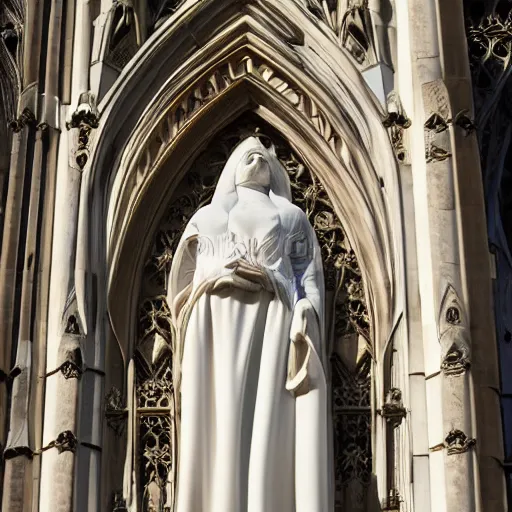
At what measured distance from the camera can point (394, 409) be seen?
941 centimetres

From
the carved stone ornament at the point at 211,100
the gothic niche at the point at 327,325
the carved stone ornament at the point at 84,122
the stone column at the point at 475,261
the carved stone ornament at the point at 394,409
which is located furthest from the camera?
the carved stone ornament at the point at 211,100

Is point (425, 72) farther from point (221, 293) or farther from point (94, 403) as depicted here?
point (94, 403)

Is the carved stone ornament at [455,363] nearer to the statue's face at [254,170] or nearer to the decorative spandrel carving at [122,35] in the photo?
the statue's face at [254,170]

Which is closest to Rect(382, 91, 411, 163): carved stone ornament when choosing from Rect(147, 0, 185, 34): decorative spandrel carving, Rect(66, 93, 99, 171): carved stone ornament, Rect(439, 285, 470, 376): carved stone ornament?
Rect(439, 285, 470, 376): carved stone ornament

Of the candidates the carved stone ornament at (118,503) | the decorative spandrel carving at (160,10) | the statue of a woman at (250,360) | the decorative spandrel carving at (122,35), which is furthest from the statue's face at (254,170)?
the carved stone ornament at (118,503)

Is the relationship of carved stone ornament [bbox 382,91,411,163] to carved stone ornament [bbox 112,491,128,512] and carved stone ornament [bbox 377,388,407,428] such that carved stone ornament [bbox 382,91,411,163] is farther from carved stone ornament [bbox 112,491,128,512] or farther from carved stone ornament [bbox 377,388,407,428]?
carved stone ornament [bbox 112,491,128,512]

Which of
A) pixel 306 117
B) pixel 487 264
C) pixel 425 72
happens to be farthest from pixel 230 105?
pixel 487 264

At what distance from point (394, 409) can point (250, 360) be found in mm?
908

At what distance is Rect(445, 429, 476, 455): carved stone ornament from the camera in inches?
353

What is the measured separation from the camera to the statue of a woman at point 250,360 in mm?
8852

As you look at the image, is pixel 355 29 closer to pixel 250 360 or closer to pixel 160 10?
pixel 160 10

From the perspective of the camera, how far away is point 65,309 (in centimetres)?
965

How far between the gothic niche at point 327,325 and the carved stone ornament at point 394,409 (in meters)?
0.23

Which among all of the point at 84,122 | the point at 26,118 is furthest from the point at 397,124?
the point at 26,118
